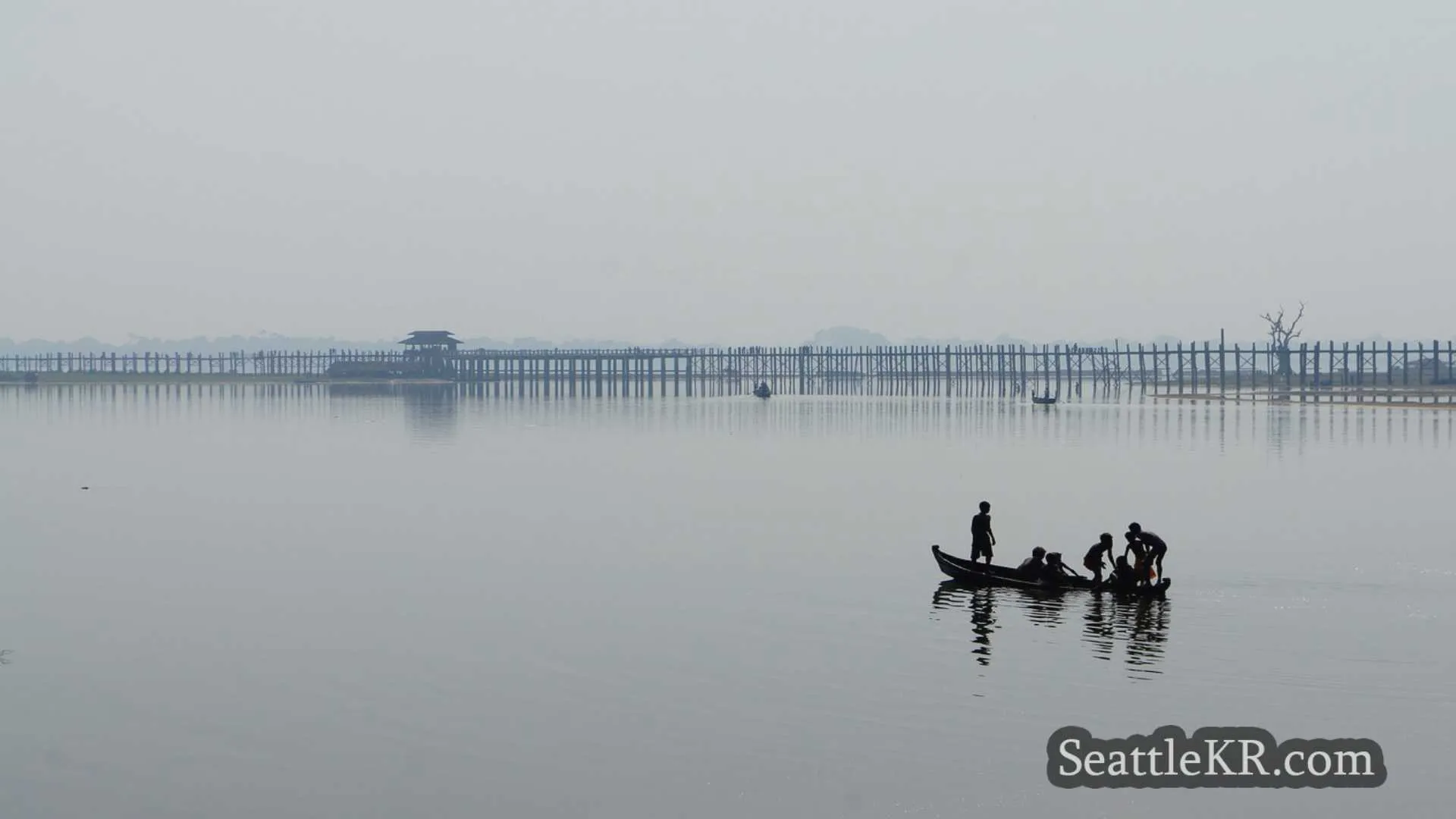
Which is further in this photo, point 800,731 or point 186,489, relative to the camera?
point 186,489

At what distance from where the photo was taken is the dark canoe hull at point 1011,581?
23656 millimetres

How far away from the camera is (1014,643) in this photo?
2030cm

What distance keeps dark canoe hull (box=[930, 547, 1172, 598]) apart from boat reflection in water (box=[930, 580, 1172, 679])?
0.10 metres

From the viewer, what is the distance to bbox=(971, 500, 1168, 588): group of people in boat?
23609 mm

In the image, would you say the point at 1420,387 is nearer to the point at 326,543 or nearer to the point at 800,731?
the point at 326,543

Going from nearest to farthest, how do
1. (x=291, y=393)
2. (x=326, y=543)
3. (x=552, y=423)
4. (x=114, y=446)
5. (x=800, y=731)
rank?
(x=800, y=731) < (x=326, y=543) < (x=114, y=446) < (x=552, y=423) < (x=291, y=393)

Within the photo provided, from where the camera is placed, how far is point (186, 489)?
44812 mm

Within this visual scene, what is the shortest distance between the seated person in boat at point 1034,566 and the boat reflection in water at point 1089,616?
0.25 meters

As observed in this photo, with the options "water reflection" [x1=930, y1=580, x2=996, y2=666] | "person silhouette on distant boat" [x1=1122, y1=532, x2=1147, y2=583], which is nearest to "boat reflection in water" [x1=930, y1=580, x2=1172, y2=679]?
"water reflection" [x1=930, y1=580, x2=996, y2=666]

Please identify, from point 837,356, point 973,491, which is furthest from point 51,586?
point 837,356

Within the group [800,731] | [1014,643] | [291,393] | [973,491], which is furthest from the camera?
[291,393]

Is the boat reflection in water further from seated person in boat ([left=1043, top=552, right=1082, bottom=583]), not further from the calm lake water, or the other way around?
seated person in boat ([left=1043, top=552, right=1082, bottom=583])

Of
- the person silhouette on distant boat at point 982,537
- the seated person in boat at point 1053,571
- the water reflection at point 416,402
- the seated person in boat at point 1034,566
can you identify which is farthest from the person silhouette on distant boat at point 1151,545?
the water reflection at point 416,402

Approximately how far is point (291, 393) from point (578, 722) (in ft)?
456
